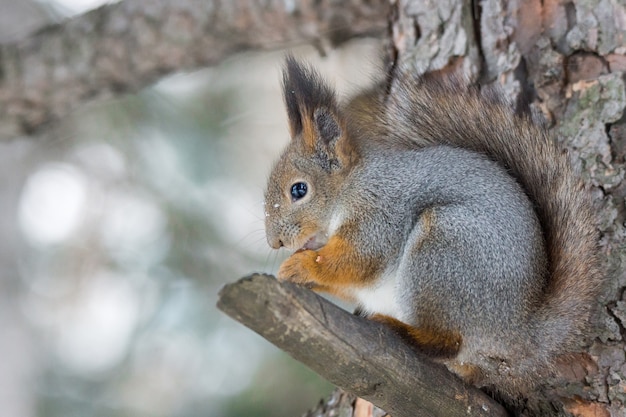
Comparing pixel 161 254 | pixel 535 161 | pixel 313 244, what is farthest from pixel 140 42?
pixel 535 161

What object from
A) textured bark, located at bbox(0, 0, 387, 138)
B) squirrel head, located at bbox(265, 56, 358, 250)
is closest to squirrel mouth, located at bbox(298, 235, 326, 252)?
squirrel head, located at bbox(265, 56, 358, 250)

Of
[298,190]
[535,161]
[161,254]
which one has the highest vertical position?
[535,161]

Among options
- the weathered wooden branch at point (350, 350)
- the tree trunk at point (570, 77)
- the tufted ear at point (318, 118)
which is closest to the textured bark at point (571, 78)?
the tree trunk at point (570, 77)

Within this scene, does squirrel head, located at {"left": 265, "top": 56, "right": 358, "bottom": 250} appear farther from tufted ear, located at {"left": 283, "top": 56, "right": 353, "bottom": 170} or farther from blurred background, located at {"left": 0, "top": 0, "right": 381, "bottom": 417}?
blurred background, located at {"left": 0, "top": 0, "right": 381, "bottom": 417}

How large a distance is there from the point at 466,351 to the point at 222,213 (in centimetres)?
136

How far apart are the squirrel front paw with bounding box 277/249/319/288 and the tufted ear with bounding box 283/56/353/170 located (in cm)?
25

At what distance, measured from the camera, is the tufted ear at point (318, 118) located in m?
1.40

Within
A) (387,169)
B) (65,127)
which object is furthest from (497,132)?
(65,127)

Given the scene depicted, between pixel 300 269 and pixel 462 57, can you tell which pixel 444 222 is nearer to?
pixel 300 269

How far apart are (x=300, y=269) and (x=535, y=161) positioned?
1.52 ft

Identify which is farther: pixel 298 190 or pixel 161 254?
pixel 161 254

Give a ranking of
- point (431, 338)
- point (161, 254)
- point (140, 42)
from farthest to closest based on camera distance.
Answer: point (161, 254) → point (140, 42) → point (431, 338)

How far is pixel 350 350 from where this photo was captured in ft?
3.29

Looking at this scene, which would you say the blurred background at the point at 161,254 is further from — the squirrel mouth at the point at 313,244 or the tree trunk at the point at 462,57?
the squirrel mouth at the point at 313,244
